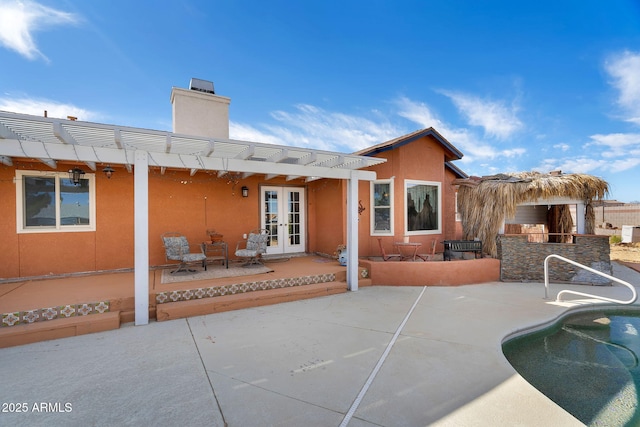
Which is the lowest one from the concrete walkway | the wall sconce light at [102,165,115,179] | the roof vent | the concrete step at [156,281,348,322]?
the concrete walkway

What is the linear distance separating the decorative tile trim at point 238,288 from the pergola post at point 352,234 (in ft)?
1.78

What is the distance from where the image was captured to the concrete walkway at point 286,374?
279 centimetres

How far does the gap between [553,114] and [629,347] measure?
1563 cm

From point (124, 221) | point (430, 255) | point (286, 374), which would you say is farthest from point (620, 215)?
point (124, 221)

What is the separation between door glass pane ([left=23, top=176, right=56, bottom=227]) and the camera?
6945 millimetres

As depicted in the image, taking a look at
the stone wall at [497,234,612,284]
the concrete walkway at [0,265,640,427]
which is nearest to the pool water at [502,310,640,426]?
the concrete walkway at [0,265,640,427]

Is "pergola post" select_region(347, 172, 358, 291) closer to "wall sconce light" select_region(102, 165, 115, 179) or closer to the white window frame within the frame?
the white window frame

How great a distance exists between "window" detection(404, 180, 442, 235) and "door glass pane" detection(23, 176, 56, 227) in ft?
33.1

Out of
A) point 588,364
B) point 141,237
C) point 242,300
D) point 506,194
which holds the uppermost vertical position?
point 506,194

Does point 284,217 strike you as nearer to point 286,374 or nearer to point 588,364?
point 286,374

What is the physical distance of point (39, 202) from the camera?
7.06 meters

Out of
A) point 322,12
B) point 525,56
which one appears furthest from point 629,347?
point 322,12

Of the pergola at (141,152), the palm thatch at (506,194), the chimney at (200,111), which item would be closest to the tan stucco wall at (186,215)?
the palm thatch at (506,194)

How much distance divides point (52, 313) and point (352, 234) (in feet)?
20.4
